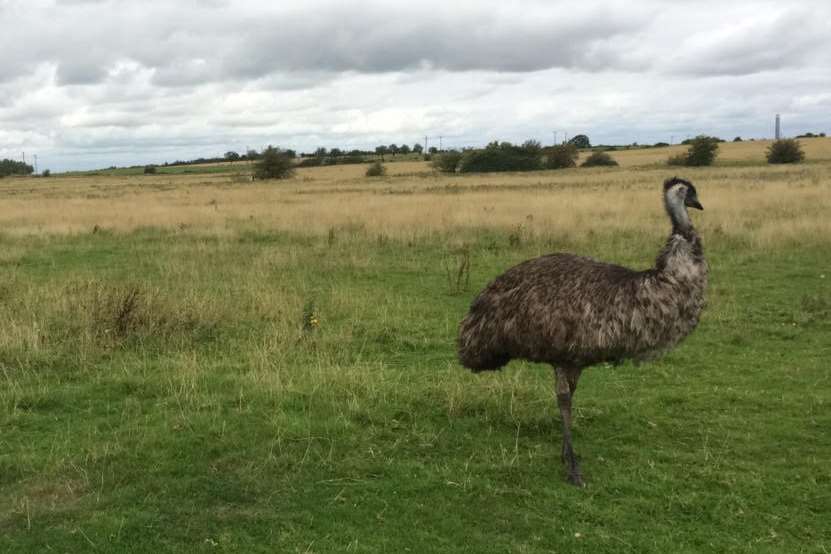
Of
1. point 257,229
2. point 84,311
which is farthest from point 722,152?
point 84,311

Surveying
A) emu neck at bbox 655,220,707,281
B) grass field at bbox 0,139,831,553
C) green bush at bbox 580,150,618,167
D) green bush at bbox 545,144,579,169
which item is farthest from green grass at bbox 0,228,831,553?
green bush at bbox 580,150,618,167

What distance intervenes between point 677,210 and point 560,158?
84789 millimetres

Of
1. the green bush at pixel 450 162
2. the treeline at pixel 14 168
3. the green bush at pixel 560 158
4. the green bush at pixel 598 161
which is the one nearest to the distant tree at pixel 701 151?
the green bush at pixel 598 161

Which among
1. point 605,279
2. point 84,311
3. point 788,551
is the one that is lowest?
point 788,551

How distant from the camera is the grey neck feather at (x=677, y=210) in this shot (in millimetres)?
5672

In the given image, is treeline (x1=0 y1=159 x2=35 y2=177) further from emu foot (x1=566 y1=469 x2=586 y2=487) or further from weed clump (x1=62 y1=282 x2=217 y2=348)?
emu foot (x1=566 y1=469 x2=586 y2=487)

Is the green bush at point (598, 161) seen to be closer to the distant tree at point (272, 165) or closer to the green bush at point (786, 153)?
the green bush at point (786, 153)

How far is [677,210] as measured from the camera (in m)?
5.72

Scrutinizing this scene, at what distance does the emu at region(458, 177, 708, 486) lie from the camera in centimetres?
548

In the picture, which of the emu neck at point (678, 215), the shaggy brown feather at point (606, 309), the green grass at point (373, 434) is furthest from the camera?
the emu neck at point (678, 215)

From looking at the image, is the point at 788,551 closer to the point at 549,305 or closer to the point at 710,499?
the point at 710,499

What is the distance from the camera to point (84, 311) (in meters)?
10.8

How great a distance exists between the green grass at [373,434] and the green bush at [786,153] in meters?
71.7

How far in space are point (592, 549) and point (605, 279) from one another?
1.90m
